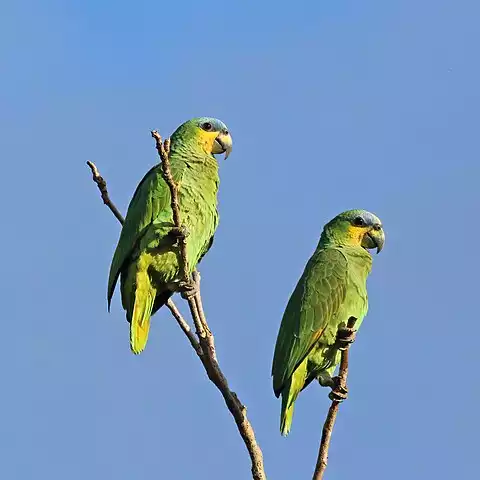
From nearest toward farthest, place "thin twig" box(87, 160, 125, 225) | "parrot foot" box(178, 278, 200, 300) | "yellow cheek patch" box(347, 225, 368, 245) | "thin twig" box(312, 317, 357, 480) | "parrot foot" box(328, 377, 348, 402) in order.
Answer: "thin twig" box(312, 317, 357, 480) < "parrot foot" box(328, 377, 348, 402) < "parrot foot" box(178, 278, 200, 300) < "thin twig" box(87, 160, 125, 225) < "yellow cheek patch" box(347, 225, 368, 245)

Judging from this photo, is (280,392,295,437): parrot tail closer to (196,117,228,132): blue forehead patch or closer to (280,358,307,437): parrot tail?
(280,358,307,437): parrot tail

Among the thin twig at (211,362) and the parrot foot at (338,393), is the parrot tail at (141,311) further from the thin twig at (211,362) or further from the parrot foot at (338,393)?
the parrot foot at (338,393)

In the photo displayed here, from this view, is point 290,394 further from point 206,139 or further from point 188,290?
point 206,139

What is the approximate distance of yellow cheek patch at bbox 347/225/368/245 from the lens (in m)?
5.77

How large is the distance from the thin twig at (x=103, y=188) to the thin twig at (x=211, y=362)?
34.2 inches

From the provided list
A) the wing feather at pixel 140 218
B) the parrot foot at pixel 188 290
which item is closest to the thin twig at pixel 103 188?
the wing feather at pixel 140 218

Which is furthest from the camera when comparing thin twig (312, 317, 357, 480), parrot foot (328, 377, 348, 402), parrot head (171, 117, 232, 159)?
parrot head (171, 117, 232, 159)

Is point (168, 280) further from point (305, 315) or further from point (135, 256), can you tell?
point (305, 315)

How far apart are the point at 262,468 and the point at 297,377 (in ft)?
5.14

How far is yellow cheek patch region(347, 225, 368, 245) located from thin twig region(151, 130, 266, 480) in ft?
6.50

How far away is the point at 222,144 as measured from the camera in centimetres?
580

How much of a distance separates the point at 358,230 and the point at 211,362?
7.74 feet

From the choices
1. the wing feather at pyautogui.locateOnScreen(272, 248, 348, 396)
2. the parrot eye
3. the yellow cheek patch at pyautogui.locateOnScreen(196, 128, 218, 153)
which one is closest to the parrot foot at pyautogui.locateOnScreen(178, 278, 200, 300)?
the wing feather at pyautogui.locateOnScreen(272, 248, 348, 396)

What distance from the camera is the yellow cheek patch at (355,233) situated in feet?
18.9
